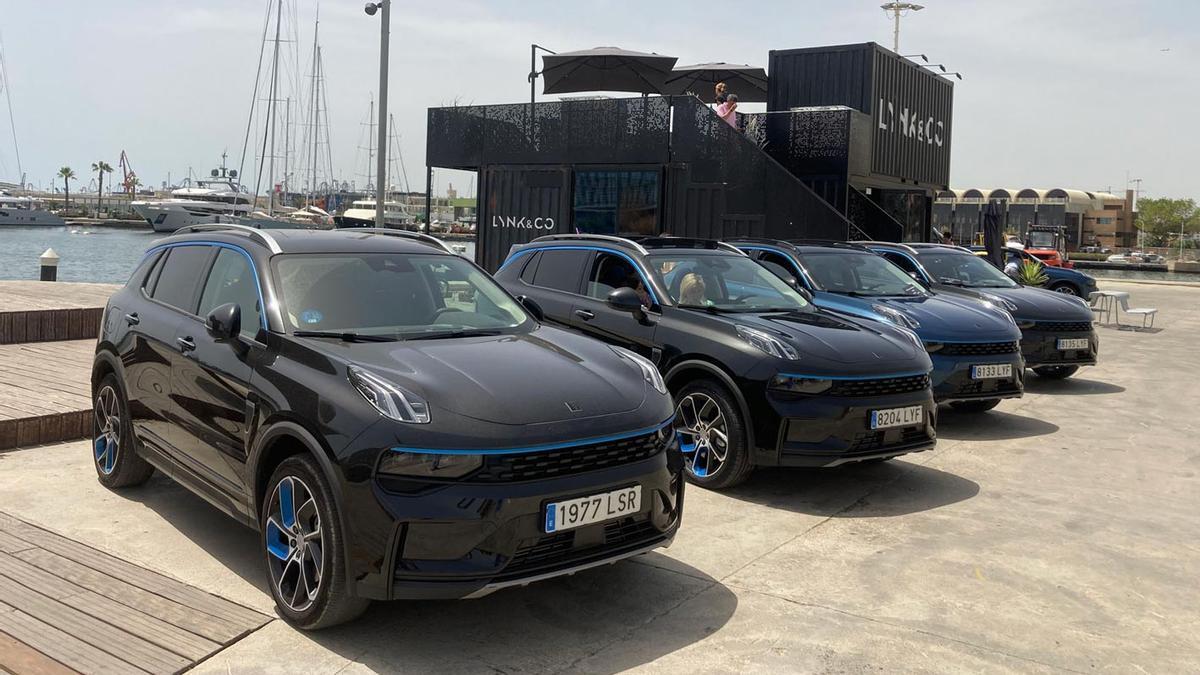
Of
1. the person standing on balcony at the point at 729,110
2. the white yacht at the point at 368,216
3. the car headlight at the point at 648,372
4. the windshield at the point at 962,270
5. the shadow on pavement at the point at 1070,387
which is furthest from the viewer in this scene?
the white yacht at the point at 368,216

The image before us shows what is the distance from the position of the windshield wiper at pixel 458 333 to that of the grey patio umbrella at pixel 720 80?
18.0m

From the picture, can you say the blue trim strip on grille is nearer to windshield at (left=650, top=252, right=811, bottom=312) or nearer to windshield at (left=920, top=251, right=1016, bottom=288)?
windshield at (left=650, top=252, right=811, bottom=312)

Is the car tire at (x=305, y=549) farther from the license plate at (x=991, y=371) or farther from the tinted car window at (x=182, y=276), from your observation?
the license plate at (x=991, y=371)

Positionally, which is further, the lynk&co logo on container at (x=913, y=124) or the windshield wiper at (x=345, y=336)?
the lynk&co logo on container at (x=913, y=124)

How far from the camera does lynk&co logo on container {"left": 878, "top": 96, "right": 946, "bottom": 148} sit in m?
19.2

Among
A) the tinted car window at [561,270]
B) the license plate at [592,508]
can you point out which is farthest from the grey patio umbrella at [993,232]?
the license plate at [592,508]

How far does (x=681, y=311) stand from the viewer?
6.73m

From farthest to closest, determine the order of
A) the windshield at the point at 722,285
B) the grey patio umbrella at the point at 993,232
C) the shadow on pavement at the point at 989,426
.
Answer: the grey patio umbrella at the point at 993,232 < the shadow on pavement at the point at 989,426 < the windshield at the point at 722,285

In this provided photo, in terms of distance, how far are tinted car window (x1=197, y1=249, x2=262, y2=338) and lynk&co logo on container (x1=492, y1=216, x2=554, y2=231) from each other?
42.8ft

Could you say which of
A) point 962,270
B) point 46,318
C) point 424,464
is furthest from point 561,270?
point 962,270

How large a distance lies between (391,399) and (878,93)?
55.7 feet

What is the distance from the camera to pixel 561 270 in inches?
302

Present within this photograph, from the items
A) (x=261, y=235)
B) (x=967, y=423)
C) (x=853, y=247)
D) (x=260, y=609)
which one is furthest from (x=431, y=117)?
(x=260, y=609)

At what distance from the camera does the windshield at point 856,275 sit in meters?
9.73
